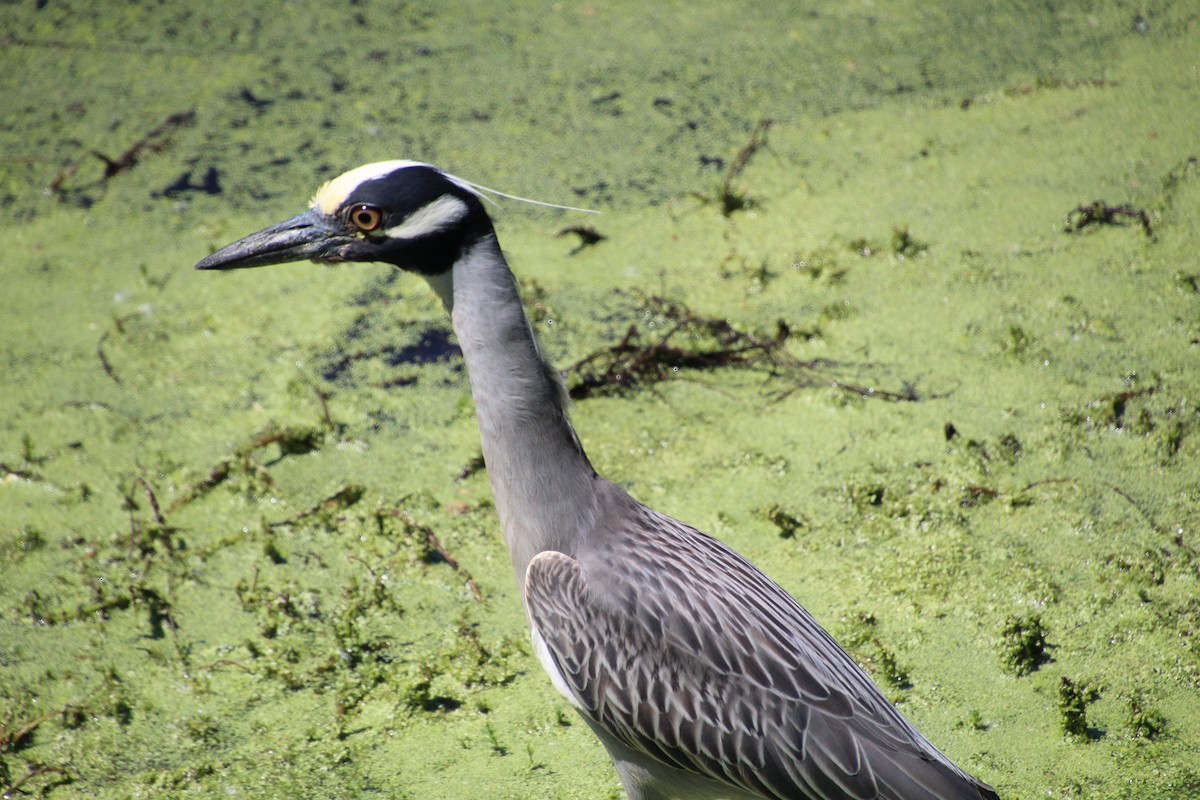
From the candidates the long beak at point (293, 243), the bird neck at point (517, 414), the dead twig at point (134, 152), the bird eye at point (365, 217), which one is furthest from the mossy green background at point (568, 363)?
the bird eye at point (365, 217)

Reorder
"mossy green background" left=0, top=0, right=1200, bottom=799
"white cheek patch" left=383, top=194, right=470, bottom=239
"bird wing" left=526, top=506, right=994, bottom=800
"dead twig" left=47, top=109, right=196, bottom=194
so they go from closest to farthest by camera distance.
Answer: "bird wing" left=526, top=506, right=994, bottom=800 < "white cheek patch" left=383, top=194, right=470, bottom=239 < "mossy green background" left=0, top=0, right=1200, bottom=799 < "dead twig" left=47, top=109, right=196, bottom=194

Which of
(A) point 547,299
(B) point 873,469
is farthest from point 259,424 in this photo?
(B) point 873,469

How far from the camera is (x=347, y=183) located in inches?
88.4

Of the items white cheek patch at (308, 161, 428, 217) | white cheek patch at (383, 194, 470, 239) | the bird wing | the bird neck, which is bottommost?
the bird wing

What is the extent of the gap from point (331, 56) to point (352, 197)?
12.1ft

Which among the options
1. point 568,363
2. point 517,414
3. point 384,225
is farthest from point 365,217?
point 568,363

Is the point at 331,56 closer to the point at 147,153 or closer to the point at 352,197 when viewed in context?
the point at 147,153

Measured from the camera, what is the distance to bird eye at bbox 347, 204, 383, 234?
87.3 inches

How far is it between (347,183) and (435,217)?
0.22 meters

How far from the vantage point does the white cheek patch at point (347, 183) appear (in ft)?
7.28

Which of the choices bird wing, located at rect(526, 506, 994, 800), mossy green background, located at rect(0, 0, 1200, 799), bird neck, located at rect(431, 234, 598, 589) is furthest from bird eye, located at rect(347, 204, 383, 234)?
mossy green background, located at rect(0, 0, 1200, 799)

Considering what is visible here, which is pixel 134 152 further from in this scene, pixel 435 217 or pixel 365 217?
pixel 435 217

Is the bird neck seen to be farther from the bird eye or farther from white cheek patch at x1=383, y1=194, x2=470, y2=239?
the bird eye

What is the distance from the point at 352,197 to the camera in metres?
2.23
